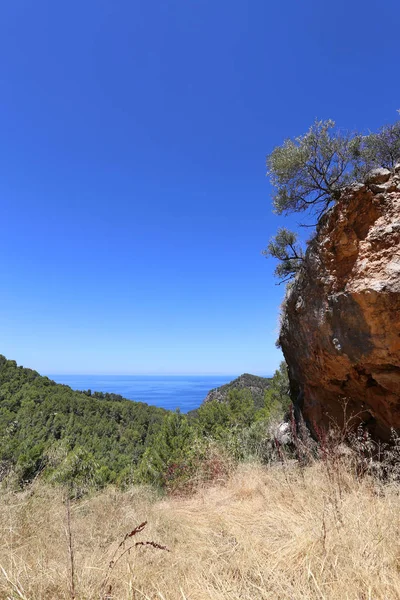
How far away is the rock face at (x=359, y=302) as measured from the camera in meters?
4.38

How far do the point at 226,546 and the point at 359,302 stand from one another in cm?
349

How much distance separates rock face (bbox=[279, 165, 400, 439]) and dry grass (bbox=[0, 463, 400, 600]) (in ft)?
5.30

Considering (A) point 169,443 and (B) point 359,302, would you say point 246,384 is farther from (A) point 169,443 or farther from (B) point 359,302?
(B) point 359,302

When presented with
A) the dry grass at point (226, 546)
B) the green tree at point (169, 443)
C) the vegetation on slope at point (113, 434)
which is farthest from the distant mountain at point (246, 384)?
the dry grass at point (226, 546)

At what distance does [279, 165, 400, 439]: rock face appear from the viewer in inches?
173

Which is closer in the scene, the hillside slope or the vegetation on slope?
the vegetation on slope

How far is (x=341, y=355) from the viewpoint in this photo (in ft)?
16.4

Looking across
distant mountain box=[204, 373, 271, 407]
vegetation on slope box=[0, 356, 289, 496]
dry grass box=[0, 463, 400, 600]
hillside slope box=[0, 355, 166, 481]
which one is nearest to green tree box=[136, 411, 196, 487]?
vegetation on slope box=[0, 356, 289, 496]

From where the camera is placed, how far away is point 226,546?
3062 millimetres

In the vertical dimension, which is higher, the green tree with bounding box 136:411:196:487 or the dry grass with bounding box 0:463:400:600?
the dry grass with bounding box 0:463:400:600

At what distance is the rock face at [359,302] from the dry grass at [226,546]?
1.62 meters

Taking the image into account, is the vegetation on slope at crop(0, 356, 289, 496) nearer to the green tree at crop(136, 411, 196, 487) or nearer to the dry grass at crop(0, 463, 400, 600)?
the green tree at crop(136, 411, 196, 487)

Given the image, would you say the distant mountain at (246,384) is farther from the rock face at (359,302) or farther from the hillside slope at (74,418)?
the rock face at (359,302)

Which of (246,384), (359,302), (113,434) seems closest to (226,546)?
(359,302)
